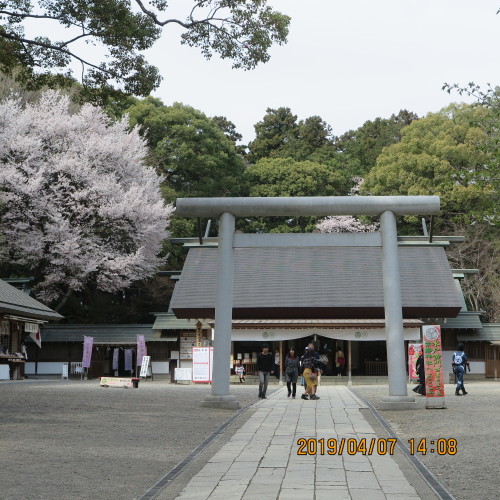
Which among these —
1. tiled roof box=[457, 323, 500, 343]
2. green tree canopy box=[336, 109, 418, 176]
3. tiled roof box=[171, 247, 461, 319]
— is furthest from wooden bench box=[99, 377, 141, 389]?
green tree canopy box=[336, 109, 418, 176]

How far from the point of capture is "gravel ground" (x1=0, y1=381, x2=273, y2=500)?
676 centimetres

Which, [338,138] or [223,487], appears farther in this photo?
[338,138]

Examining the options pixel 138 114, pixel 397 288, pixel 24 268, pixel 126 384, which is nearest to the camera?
pixel 397 288

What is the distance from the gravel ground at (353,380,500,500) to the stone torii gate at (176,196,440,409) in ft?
4.58

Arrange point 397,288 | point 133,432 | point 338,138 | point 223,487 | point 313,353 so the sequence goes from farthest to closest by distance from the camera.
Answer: point 338,138, point 313,353, point 397,288, point 133,432, point 223,487

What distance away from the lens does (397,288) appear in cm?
1593

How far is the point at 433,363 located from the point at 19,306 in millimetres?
14689

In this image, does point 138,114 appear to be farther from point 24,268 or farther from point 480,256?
point 480,256

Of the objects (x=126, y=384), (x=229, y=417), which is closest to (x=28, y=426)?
(x=229, y=417)

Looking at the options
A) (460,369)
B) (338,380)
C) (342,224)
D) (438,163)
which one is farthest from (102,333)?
(438,163)

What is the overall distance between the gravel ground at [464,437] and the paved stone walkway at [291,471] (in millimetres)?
526

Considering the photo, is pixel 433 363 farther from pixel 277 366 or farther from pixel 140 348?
pixel 140 348

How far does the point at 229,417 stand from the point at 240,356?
756 inches

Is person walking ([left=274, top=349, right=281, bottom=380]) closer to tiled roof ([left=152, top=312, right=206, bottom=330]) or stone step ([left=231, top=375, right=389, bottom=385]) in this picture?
stone step ([left=231, top=375, right=389, bottom=385])
